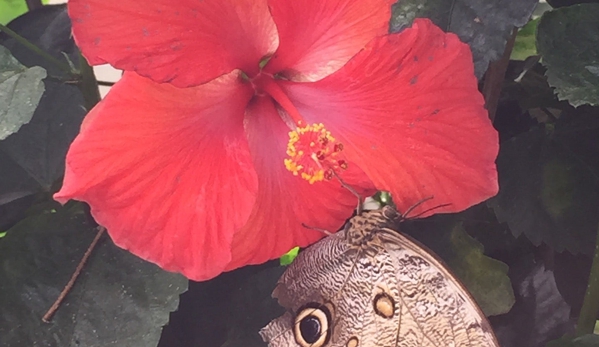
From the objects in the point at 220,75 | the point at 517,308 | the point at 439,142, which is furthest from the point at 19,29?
the point at 517,308

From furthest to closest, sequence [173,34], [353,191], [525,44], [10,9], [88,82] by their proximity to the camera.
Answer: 1. [10,9]
2. [525,44]
3. [88,82]
4. [353,191]
5. [173,34]

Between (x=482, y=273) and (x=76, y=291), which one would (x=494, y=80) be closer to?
(x=482, y=273)

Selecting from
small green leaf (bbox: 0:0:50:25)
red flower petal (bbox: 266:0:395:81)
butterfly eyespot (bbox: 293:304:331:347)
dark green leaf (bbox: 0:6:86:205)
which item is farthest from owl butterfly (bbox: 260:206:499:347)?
small green leaf (bbox: 0:0:50:25)

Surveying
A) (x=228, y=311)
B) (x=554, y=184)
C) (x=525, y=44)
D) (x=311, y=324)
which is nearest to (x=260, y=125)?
(x=311, y=324)

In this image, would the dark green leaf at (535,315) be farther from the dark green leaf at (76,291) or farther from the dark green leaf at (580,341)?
the dark green leaf at (76,291)

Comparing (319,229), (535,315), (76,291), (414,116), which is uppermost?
(414,116)

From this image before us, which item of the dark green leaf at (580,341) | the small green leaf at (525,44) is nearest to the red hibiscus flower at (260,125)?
the dark green leaf at (580,341)
